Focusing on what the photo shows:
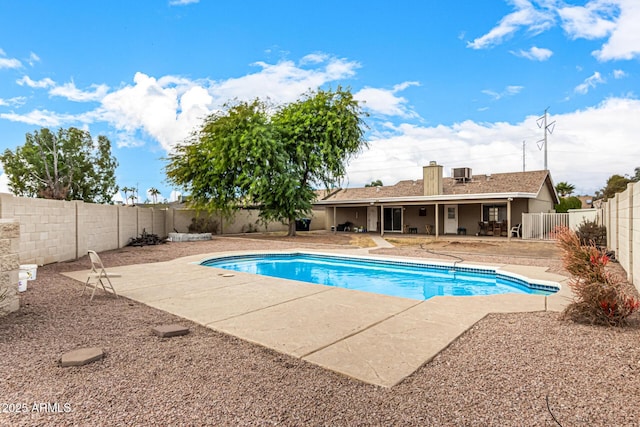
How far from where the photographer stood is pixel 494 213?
21.3 metres

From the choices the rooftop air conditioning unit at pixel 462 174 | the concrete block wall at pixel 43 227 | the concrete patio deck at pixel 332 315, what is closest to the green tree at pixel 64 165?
the concrete block wall at pixel 43 227

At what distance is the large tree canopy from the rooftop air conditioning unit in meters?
6.91

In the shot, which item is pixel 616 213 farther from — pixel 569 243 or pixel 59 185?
pixel 59 185

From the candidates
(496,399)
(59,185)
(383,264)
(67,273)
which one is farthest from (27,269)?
(59,185)

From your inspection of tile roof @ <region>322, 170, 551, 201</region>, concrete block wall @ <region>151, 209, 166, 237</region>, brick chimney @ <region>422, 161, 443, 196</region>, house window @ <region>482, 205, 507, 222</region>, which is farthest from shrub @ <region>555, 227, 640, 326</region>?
concrete block wall @ <region>151, 209, 166, 237</region>

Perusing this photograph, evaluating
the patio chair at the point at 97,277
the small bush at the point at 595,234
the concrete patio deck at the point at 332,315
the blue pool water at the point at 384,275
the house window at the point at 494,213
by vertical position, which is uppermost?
the house window at the point at 494,213

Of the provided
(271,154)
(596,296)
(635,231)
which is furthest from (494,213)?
(596,296)

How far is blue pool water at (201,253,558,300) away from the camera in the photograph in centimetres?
895

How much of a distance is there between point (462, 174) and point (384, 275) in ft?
49.4

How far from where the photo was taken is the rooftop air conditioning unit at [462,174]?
930 inches

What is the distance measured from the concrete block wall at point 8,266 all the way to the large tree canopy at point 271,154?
13.7 meters

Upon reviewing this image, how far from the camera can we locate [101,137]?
132 feet

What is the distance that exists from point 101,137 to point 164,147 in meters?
23.3

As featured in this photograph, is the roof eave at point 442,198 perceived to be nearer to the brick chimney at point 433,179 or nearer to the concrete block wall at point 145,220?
the brick chimney at point 433,179
